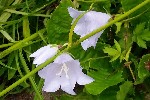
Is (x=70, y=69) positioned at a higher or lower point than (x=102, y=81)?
higher

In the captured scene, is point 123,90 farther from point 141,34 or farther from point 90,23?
point 90,23

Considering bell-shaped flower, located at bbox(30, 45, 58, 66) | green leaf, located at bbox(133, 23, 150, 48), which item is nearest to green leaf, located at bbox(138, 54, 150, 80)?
green leaf, located at bbox(133, 23, 150, 48)

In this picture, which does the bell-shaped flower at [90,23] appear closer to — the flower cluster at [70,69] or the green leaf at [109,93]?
the flower cluster at [70,69]

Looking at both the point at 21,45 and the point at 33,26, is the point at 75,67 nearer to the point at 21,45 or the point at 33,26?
the point at 21,45

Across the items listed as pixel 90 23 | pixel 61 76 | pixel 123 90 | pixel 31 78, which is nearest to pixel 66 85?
pixel 61 76

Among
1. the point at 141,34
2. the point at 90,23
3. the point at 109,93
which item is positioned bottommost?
the point at 109,93

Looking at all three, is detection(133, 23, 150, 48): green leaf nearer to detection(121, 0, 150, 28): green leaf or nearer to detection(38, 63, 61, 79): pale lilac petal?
detection(121, 0, 150, 28): green leaf

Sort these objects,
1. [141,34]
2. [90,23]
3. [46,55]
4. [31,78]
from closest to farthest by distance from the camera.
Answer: [46,55] < [90,23] < [141,34] < [31,78]
